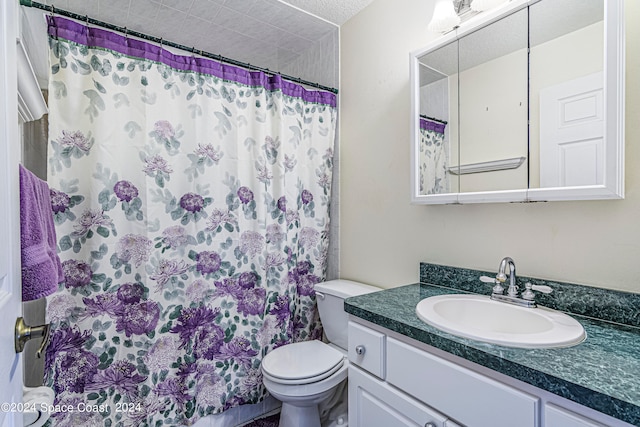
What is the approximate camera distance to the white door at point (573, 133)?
1.00 meters

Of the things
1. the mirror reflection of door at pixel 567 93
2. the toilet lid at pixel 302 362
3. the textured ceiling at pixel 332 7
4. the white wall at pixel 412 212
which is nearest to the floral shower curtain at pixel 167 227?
the toilet lid at pixel 302 362

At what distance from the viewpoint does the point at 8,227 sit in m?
0.57

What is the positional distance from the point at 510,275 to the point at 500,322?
0.59 feet

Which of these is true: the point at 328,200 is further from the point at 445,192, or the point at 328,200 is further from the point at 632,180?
the point at 632,180

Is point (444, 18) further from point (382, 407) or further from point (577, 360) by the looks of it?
point (382, 407)

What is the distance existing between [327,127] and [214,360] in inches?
61.7

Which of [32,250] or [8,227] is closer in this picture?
[8,227]

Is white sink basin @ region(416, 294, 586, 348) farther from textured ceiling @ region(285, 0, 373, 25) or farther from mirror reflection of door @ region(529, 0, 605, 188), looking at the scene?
textured ceiling @ region(285, 0, 373, 25)

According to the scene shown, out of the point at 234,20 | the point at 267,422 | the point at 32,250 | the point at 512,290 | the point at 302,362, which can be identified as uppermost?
the point at 234,20

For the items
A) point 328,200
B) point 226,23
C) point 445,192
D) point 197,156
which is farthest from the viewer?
point 328,200

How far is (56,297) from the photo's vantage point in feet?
4.25

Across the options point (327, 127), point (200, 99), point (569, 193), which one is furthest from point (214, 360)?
point (569, 193)

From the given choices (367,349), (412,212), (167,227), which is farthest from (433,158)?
(167,227)

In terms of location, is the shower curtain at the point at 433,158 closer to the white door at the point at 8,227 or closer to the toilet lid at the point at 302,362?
the toilet lid at the point at 302,362
